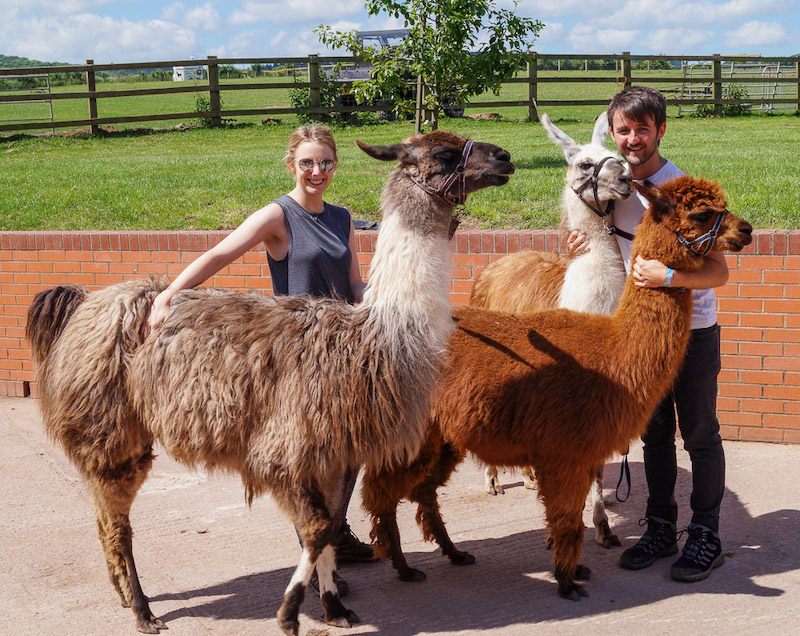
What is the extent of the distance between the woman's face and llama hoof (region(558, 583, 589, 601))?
88.4 inches

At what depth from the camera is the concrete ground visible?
12.7 feet

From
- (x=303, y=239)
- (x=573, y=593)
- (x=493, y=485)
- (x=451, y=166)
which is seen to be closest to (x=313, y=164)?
(x=303, y=239)

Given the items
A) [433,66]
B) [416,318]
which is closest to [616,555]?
[416,318]

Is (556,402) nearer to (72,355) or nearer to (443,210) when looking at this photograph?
(443,210)

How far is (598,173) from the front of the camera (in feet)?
15.5

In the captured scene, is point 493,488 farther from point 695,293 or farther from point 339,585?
point 695,293

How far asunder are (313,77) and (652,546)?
17.0 m

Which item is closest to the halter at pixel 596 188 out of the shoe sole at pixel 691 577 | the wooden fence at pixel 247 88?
the shoe sole at pixel 691 577

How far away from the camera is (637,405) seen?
399 cm

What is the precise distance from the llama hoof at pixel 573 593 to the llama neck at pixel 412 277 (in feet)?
4.61

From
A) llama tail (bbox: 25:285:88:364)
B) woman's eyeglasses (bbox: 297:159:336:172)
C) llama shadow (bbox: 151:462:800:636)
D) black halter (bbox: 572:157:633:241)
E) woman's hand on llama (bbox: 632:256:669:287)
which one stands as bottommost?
llama shadow (bbox: 151:462:800:636)

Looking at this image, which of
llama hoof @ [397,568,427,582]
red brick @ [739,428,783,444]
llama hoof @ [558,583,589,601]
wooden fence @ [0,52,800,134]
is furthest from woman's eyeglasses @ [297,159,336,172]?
wooden fence @ [0,52,800,134]

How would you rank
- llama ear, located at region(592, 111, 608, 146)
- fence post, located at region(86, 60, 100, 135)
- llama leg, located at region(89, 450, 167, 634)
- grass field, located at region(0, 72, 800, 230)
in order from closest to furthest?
llama leg, located at region(89, 450, 167, 634)
llama ear, located at region(592, 111, 608, 146)
grass field, located at region(0, 72, 800, 230)
fence post, located at region(86, 60, 100, 135)

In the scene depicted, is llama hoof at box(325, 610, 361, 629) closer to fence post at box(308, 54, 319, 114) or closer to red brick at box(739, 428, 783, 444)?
red brick at box(739, 428, 783, 444)
